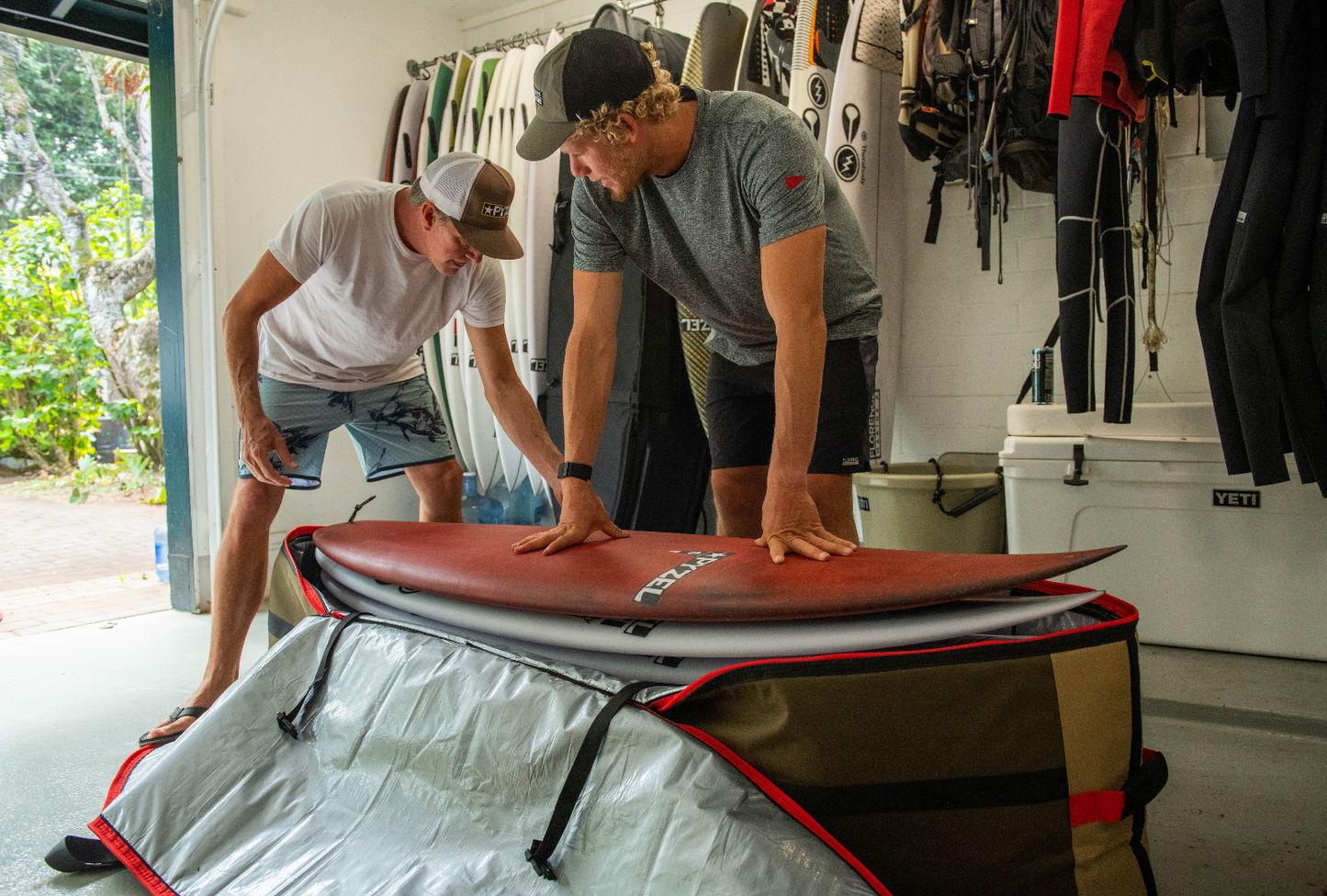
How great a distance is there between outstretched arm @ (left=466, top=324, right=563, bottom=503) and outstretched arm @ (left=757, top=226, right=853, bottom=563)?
2.61 ft

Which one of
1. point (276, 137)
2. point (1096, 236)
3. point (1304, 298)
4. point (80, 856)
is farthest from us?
point (276, 137)

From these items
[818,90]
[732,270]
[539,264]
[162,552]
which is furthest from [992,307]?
[162,552]

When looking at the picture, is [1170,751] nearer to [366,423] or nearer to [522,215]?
[366,423]

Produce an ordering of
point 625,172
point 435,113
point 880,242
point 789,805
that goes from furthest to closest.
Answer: point 435,113
point 880,242
point 625,172
point 789,805

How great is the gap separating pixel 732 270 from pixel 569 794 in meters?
0.91

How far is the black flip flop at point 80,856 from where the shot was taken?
123 cm

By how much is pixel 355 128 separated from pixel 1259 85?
3208 mm

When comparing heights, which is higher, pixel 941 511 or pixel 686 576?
pixel 686 576

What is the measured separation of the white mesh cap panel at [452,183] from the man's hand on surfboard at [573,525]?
24.7 inches

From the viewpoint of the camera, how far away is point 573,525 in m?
1.41

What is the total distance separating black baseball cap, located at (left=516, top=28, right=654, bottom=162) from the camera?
1270mm

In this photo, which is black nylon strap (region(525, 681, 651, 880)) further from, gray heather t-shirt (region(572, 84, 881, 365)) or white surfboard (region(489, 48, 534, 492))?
white surfboard (region(489, 48, 534, 492))

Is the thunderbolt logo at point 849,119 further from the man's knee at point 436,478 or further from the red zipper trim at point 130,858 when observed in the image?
the red zipper trim at point 130,858

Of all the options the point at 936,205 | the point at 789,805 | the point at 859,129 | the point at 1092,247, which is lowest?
the point at 789,805
